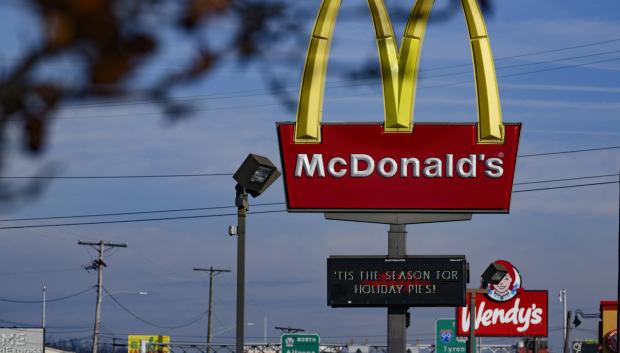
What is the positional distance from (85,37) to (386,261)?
30.9 meters

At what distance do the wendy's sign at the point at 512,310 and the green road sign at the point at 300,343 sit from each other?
10715mm

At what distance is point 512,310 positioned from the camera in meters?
56.2

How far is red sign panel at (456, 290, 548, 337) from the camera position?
183 feet

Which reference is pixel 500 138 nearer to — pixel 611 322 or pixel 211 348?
pixel 611 322

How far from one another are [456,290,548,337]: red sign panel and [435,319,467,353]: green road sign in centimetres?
646

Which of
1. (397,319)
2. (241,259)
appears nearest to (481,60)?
(397,319)

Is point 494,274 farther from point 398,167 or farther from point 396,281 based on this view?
point 398,167

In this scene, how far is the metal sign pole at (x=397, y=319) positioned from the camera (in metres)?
36.1

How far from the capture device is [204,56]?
5223 millimetres

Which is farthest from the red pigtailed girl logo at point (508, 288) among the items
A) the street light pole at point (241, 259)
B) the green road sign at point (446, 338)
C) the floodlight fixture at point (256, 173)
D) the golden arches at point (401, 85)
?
the floodlight fixture at point (256, 173)

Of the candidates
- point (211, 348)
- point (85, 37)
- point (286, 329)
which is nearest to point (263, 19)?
point (85, 37)

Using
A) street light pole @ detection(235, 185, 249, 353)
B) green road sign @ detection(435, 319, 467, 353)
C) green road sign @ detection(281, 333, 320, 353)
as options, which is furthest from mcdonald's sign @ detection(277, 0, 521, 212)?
green road sign @ detection(435, 319, 467, 353)

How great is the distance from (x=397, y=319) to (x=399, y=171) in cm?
491

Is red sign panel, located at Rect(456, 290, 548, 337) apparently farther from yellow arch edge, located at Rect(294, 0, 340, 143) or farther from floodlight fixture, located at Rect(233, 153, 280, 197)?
floodlight fixture, located at Rect(233, 153, 280, 197)
